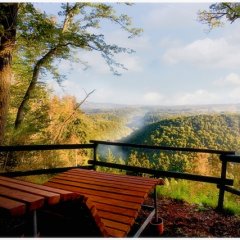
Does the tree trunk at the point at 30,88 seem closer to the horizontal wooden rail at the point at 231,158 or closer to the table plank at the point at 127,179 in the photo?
the table plank at the point at 127,179

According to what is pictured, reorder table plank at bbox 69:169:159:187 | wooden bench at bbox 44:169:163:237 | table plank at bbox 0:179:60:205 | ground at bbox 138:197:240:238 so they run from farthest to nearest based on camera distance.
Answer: ground at bbox 138:197:240:238, table plank at bbox 69:169:159:187, wooden bench at bbox 44:169:163:237, table plank at bbox 0:179:60:205

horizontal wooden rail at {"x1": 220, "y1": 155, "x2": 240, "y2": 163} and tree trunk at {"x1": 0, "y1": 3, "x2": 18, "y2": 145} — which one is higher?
tree trunk at {"x1": 0, "y1": 3, "x2": 18, "y2": 145}

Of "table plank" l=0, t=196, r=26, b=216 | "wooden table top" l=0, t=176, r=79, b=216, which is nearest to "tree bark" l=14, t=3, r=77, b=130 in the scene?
"wooden table top" l=0, t=176, r=79, b=216

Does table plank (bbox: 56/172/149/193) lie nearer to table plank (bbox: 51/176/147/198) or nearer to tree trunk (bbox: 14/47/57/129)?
table plank (bbox: 51/176/147/198)

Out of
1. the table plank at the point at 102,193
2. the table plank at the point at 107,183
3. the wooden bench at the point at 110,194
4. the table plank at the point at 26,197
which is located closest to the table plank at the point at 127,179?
the wooden bench at the point at 110,194

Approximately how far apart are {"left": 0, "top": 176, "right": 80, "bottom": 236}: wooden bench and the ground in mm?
2437

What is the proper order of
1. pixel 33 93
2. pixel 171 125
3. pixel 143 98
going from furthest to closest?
pixel 143 98
pixel 171 125
pixel 33 93

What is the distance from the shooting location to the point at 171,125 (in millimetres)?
52219

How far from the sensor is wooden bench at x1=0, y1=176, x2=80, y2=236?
1602mm

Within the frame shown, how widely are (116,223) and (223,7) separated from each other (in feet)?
32.9

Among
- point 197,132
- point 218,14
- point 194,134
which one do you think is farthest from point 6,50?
point 197,132

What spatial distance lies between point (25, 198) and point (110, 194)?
1553 mm

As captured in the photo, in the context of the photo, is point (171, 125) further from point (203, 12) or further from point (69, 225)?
point (69, 225)

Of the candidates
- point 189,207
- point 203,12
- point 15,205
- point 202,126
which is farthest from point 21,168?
point 202,126
